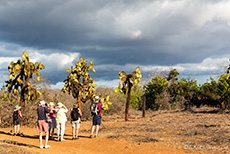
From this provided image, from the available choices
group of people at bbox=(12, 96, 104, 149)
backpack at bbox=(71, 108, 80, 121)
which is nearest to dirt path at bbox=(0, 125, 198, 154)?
group of people at bbox=(12, 96, 104, 149)

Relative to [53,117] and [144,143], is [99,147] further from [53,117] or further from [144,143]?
[53,117]

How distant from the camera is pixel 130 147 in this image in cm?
1074

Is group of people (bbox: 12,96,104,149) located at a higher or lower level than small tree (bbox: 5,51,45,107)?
lower

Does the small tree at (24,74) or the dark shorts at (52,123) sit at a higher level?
the small tree at (24,74)

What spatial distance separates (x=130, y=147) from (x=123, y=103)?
19.1m

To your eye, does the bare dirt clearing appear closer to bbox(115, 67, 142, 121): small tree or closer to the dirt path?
the dirt path

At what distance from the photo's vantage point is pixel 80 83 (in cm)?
2089

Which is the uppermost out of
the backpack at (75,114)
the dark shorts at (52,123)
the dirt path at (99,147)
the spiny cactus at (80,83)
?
the spiny cactus at (80,83)

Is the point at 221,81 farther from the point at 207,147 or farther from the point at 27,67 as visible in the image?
the point at 27,67

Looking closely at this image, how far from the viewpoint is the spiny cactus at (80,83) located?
20578 millimetres

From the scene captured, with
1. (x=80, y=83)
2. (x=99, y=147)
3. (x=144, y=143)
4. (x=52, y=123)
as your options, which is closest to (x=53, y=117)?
(x=52, y=123)

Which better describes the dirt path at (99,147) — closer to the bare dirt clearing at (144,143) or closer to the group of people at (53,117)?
the bare dirt clearing at (144,143)

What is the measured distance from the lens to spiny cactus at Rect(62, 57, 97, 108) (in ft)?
67.5

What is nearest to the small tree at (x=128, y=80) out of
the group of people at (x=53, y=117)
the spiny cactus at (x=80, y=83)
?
the spiny cactus at (x=80, y=83)
